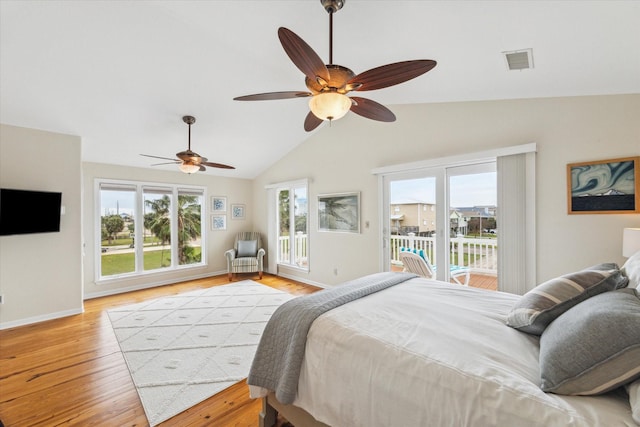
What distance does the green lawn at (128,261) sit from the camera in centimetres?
468

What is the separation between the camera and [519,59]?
6.86 ft

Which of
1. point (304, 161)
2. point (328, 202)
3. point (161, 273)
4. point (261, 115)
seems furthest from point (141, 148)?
point (328, 202)

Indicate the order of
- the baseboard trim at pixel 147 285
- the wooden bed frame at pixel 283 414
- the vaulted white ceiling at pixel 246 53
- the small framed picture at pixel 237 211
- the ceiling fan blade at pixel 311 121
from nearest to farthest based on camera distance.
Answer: the wooden bed frame at pixel 283 414 → the vaulted white ceiling at pixel 246 53 → the ceiling fan blade at pixel 311 121 → the baseboard trim at pixel 147 285 → the small framed picture at pixel 237 211

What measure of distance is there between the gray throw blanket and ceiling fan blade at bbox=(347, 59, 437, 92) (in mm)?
1421

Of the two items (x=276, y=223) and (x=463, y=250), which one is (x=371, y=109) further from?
(x=276, y=223)

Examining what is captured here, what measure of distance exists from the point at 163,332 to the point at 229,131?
116 inches

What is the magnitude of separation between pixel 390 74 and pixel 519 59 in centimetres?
124

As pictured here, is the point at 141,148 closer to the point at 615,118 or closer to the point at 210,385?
the point at 210,385

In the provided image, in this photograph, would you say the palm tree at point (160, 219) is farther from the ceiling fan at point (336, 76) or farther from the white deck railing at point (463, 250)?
the ceiling fan at point (336, 76)

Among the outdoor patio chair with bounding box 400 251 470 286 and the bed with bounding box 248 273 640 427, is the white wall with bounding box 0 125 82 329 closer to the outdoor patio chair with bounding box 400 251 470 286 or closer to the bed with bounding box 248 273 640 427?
the bed with bounding box 248 273 640 427

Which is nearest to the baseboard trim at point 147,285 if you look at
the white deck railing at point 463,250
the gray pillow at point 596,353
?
the white deck railing at point 463,250

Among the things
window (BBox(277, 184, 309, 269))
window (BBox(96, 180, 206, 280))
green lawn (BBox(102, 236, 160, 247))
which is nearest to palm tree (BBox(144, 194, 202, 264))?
window (BBox(96, 180, 206, 280))

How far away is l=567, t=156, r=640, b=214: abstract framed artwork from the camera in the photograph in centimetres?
231

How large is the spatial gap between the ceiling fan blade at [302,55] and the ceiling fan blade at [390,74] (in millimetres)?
222
